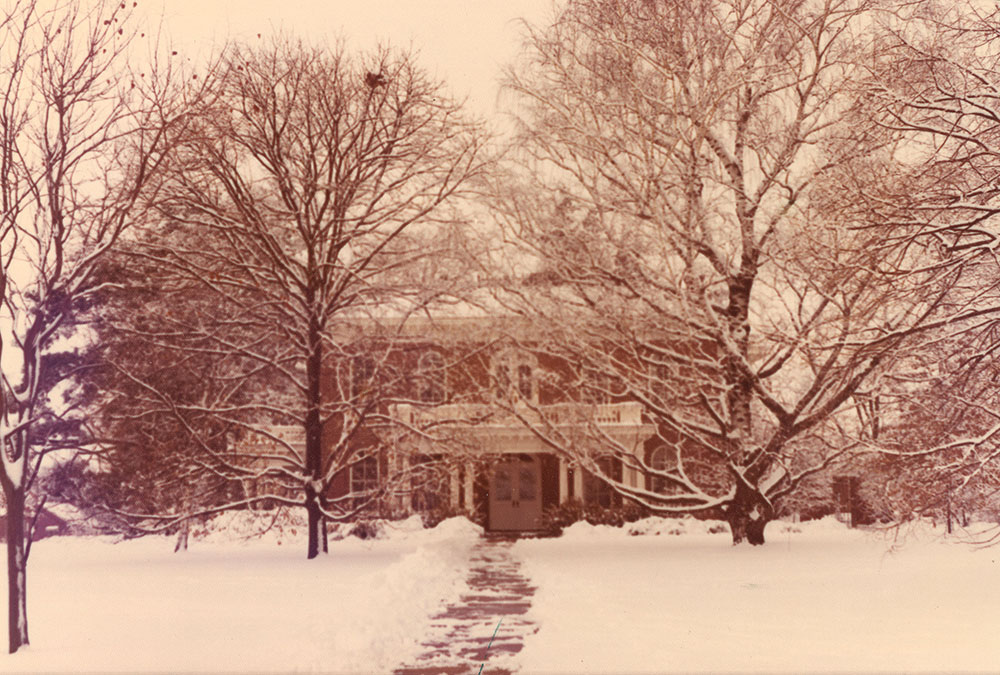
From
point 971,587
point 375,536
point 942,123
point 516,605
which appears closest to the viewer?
point 942,123

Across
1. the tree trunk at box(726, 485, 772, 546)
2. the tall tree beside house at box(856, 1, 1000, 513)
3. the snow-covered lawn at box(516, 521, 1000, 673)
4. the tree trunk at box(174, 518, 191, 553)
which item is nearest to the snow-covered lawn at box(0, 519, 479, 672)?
the tree trunk at box(174, 518, 191, 553)

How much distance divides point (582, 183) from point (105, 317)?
931cm

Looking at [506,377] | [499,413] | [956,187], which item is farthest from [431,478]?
[956,187]

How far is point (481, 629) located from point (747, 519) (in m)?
8.61

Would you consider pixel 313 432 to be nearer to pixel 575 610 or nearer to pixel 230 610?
pixel 230 610

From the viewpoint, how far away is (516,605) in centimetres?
1397

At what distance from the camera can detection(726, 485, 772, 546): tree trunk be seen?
1872 cm

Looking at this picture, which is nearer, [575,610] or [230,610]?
[230,610]

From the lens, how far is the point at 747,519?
62.1ft

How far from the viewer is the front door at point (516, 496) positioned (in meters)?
35.0

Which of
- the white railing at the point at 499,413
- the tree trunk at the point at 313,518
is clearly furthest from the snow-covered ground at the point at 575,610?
the white railing at the point at 499,413

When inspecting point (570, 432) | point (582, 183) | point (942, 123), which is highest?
point (582, 183)

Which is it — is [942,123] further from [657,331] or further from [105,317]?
[105,317]

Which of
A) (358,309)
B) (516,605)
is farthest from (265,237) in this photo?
(516,605)
